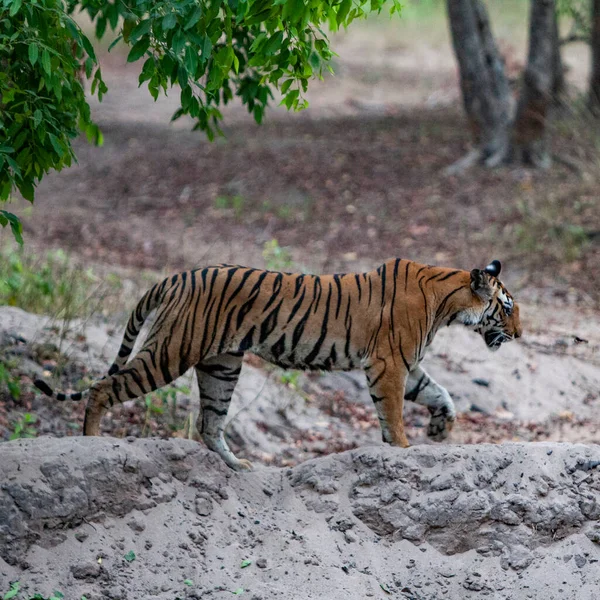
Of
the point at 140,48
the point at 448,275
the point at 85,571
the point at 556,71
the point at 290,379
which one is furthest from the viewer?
the point at 556,71

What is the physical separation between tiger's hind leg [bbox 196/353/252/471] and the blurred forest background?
0.77m

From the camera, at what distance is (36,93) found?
15.0 ft

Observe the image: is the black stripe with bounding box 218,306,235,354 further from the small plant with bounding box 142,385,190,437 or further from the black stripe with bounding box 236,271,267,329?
the small plant with bounding box 142,385,190,437

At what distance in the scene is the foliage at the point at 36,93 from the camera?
4.18m

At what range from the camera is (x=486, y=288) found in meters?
5.55

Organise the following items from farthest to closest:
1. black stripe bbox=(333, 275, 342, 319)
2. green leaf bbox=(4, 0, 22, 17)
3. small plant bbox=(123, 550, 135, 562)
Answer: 1. black stripe bbox=(333, 275, 342, 319)
2. small plant bbox=(123, 550, 135, 562)
3. green leaf bbox=(4, 0, 22, 17)

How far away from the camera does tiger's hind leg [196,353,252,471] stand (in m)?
5.63

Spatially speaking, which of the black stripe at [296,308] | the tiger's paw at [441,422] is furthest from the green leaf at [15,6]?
the tiger's paw at [441,422]

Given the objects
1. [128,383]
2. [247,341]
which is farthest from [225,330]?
[128,383]

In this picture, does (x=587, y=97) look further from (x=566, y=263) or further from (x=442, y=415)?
(x=442, y=415)

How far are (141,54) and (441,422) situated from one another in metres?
3.07

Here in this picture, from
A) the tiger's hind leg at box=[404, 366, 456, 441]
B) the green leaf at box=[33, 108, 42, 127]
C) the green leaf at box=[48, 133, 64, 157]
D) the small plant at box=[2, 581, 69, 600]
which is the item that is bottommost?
the small plant at box=[2, 581, 69, 600]

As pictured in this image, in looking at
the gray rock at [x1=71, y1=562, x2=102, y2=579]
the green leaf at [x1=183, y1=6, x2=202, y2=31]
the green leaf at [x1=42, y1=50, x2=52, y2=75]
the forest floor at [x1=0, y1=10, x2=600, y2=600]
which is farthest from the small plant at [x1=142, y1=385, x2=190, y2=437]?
the green leaf at [x1=183, y1=6, x2=202, y2=31]

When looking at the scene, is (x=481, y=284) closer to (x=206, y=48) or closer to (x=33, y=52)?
(x=206, y=48)
